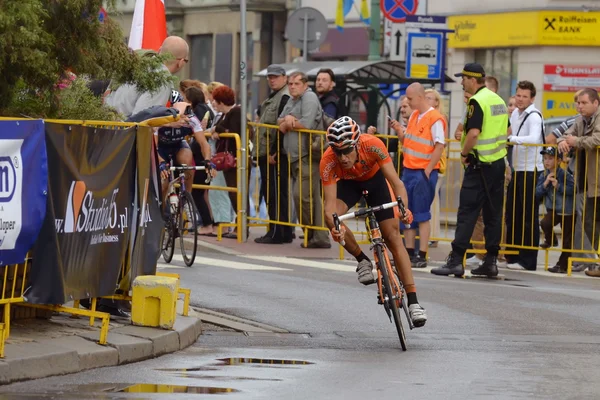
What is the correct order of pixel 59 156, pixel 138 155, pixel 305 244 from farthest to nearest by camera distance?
Answer: pixel 305 244, pixel 138 155, pixel 59 156

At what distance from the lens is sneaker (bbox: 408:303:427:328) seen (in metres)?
11.8

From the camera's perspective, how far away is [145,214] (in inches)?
460

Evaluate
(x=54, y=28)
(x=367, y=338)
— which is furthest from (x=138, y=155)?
(x=367, y=338)

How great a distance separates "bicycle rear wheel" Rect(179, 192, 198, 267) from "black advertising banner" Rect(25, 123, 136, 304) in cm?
511

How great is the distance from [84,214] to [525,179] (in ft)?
28.8

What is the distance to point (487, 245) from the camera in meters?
17.2

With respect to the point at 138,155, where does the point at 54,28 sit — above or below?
above

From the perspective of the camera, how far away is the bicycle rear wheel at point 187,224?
16.5 m

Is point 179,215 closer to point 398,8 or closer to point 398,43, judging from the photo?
point 398,43

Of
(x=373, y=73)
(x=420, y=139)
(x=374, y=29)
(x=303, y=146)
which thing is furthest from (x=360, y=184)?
(x=374, y=29)

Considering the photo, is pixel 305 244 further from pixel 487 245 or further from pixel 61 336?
pixel 61 336

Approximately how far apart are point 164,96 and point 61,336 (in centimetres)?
317

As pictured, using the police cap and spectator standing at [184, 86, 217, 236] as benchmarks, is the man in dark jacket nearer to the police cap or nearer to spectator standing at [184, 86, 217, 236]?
spectator standing at [184, 86, 217, 236]

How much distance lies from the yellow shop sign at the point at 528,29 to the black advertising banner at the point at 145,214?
24753mm
